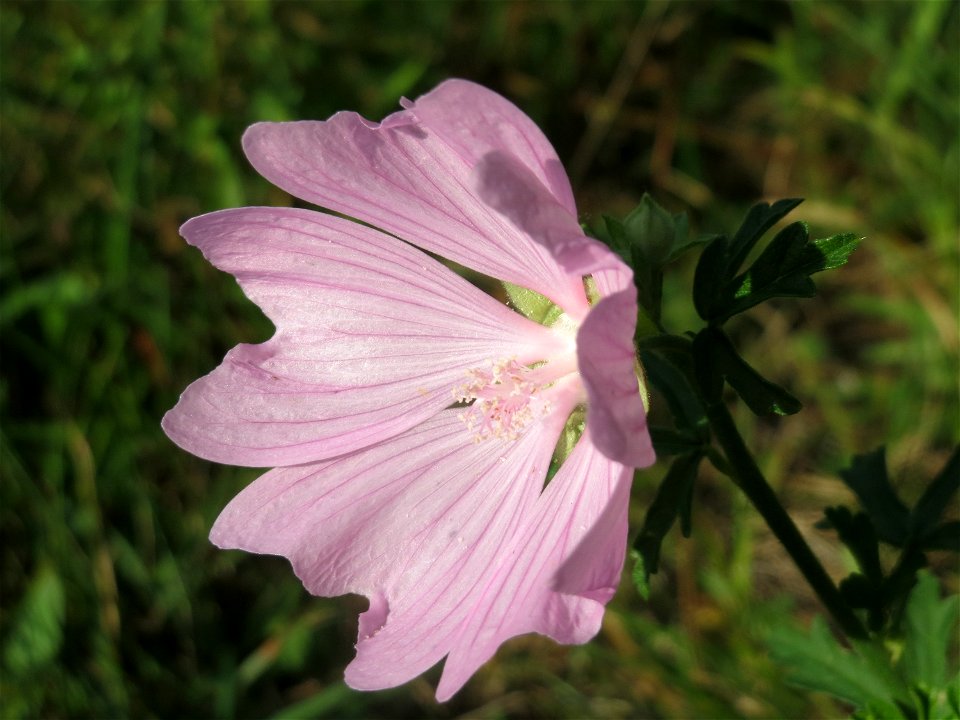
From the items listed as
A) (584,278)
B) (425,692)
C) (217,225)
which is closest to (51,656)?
(425,692)

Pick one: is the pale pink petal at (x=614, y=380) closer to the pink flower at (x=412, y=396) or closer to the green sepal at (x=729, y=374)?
the pink flower at (x=412, y=396)

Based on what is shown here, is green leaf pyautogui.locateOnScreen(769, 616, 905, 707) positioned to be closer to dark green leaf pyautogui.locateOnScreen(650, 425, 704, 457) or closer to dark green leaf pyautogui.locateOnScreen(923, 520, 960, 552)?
dark green leaf pyautogui.locateOnScreen(923, 520, 960, 552)

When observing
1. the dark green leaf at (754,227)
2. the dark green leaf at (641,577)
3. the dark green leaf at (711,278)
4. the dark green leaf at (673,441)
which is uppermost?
the dark green leaf at (754,227)

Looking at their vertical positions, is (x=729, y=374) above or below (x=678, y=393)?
above

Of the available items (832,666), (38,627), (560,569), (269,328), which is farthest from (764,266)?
(38,627)

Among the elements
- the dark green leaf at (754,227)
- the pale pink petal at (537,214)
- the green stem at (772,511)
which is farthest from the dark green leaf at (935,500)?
the pale pink petal at (537,214)

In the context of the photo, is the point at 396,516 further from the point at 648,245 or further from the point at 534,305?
the point at 648,245
